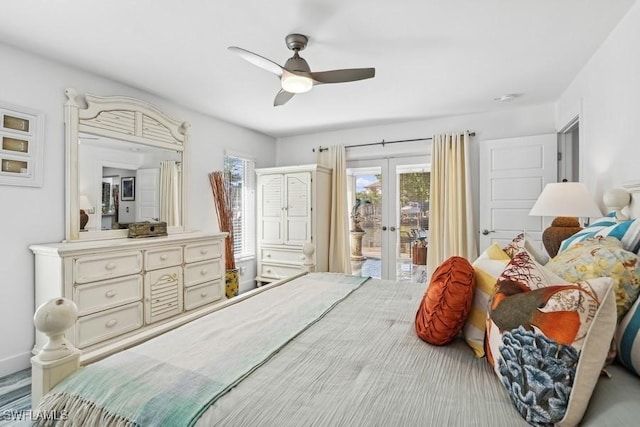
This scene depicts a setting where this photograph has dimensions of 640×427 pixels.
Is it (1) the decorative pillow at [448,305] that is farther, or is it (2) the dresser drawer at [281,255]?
(2) the dresser drawer at [281,255]

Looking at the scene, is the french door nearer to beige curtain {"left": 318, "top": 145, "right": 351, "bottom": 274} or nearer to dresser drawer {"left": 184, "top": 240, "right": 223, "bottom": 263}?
beige curtain {"left": 318, "top": 145, "right": 351, "bottom": 274}

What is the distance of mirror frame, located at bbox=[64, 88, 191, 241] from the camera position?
260 cm

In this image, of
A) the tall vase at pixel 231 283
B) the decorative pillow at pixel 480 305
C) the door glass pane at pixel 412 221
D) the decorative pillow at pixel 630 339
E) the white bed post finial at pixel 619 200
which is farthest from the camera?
the door glass pane at pixel 412 221

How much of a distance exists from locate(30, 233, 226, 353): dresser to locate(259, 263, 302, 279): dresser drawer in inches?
50.8

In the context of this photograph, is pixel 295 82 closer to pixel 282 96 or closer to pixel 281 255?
pixel 282 96

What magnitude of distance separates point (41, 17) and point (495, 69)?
338cm

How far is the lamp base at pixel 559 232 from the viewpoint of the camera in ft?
7.54

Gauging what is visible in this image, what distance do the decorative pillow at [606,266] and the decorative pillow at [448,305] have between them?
0.32 metres

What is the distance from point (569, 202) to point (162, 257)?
3399 mm

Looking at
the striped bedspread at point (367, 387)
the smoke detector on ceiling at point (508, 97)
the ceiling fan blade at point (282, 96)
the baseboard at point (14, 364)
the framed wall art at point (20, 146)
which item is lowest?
the baseboard at point (14, 364)

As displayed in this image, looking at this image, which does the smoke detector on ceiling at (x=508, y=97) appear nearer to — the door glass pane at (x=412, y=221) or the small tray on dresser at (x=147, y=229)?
the door glass pane at (x=412, y=221)

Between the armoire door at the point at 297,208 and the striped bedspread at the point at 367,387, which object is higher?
the armoire door at the point at 297,208

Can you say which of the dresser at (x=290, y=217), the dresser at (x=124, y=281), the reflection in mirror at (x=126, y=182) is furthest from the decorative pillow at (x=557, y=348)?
the dresser at (x=290, y=217)

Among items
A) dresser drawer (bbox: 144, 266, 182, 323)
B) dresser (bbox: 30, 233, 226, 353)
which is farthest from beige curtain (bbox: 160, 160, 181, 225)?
dresser drawer (bbox: 144, 266, 182, 323)
